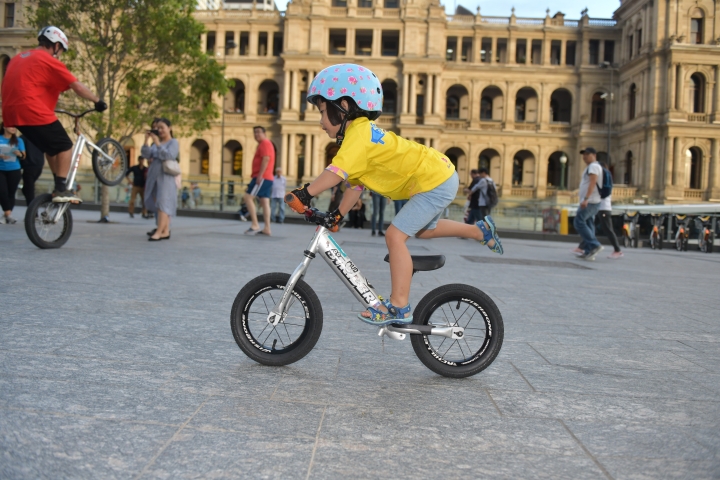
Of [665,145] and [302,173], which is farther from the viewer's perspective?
[302,173]

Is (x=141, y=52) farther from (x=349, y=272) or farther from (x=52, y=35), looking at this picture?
(x=349, y=272)

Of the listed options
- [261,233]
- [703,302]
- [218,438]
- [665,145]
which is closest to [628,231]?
[261,233]

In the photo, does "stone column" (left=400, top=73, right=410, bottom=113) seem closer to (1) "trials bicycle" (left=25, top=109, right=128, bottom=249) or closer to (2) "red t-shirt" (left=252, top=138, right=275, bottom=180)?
(2) "red t-shirt" (left=252, top=138, right=275, bottom=180)

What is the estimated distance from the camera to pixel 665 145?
1797 inches

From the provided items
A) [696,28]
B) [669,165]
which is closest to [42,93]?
[669,165]

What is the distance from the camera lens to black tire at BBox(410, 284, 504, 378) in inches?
129

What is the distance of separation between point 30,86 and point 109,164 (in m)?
1.68

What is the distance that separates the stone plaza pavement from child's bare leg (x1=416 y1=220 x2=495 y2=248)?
→ 0.69 metres

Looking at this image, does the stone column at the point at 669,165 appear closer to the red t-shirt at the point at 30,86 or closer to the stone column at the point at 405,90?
the stone column at the point at 405,90

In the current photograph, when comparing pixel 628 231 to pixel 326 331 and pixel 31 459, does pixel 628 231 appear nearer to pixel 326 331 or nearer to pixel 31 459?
pixel 326 331

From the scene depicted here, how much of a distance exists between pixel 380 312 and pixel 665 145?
47.8 metres

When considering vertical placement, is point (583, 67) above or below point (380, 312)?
above

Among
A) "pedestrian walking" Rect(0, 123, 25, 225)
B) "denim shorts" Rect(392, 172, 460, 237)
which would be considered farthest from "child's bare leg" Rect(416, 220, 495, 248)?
"pedestrian walking" Rect(0, 123, 25, 225)

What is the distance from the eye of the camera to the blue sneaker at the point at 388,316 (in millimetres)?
3246
